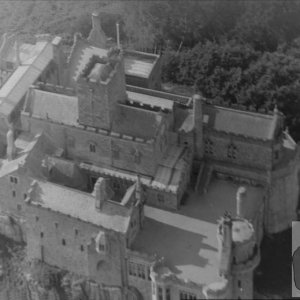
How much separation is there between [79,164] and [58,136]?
Result: 448 centimetres

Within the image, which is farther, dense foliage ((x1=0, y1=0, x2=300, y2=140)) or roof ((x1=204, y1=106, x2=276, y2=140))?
dense foliage ((x1=0, y1=0, x2=300, y2=140))

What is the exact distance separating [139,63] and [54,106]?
1770 centimetres

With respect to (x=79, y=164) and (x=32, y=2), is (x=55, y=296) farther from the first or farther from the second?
(x=32, y=2)

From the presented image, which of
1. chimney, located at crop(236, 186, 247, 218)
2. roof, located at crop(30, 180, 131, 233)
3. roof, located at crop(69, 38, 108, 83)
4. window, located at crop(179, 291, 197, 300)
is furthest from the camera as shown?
roof, located at crop(69, 38, 108, 83)

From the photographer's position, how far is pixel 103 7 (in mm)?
149500

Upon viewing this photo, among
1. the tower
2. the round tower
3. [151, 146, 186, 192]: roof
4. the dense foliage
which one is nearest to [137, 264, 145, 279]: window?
the round tower

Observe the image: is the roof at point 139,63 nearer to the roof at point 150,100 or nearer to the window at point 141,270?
the roof at point 150,100

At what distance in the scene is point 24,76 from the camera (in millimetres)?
105125

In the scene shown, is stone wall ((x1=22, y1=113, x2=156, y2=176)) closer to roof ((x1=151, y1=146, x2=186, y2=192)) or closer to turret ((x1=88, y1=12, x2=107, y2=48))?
roof ((x1=151, y1=146, x2=186, y2=192))

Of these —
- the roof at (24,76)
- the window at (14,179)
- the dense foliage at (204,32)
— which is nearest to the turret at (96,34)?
the roof at (24,76)

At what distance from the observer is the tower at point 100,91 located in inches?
3718

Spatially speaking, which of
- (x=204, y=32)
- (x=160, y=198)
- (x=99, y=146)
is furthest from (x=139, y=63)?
(x=204, y=32)

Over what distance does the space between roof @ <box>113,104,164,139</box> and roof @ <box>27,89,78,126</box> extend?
225 inches

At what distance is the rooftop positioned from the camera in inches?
3435
